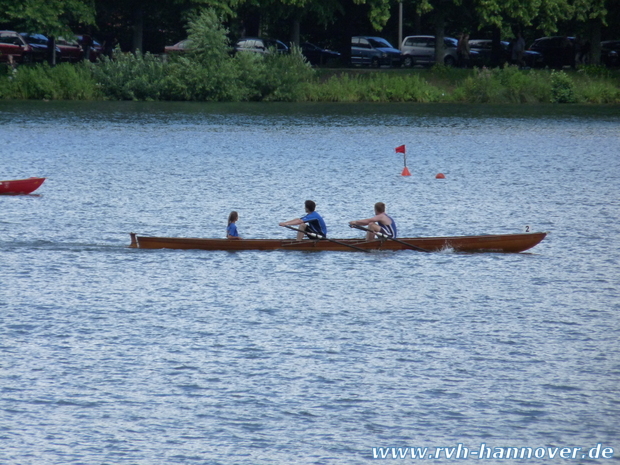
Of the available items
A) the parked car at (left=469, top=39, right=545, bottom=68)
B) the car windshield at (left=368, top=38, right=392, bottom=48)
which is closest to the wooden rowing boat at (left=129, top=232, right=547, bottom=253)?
the parked car at (left=469, top=39, right=545, bottom=68)

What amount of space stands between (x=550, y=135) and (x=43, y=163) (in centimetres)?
2968

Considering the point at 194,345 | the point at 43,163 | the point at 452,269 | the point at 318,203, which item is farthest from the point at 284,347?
the point at 43,163

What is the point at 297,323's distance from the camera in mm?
23109

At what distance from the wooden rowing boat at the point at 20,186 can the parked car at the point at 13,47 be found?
38311mm

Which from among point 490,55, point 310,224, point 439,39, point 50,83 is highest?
point 439,39

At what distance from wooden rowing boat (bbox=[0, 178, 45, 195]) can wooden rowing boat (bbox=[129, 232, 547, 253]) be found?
40.8 ft

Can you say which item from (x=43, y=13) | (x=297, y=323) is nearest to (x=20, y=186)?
(x=297, y=323)

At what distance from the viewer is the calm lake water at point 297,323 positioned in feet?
55.6

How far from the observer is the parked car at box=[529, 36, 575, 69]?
82688 mm

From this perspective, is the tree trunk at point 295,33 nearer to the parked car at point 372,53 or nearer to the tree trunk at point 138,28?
the parked car at point 372,53

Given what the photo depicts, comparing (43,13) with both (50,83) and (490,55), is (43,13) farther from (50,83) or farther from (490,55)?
(490,55)

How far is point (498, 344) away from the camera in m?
21.6

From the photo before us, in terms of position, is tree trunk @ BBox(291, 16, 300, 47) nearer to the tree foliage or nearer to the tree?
the tree

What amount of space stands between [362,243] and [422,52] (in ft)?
183
